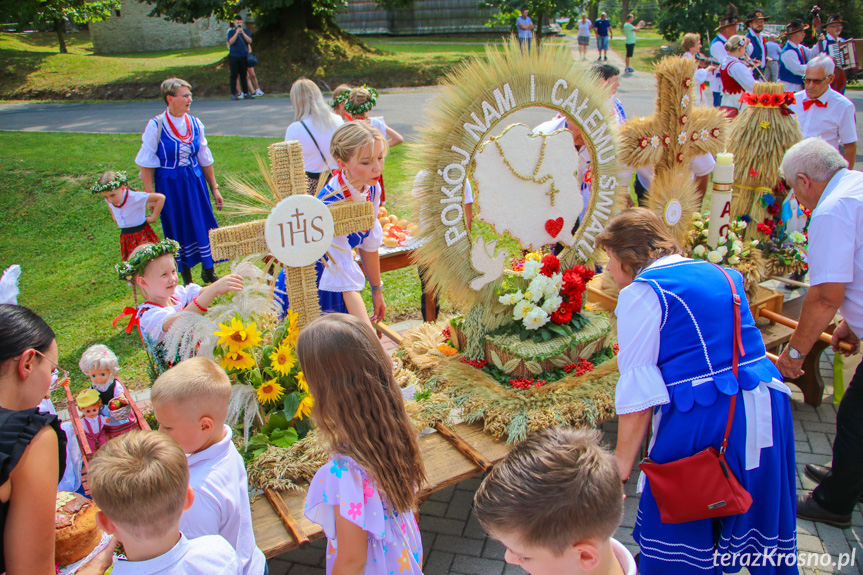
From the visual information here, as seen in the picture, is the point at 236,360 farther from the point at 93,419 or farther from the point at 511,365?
the point at 511,365

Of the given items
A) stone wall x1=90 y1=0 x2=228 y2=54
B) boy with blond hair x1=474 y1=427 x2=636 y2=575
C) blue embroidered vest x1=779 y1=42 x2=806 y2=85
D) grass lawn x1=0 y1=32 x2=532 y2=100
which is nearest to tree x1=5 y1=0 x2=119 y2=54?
grass lawn x1=0 y1=32 x2=532 y2=100

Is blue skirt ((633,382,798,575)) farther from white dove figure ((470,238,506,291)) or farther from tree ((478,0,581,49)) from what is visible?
tree ((478,0,581,49))

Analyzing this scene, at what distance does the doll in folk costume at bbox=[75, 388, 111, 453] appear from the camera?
253 centimetres

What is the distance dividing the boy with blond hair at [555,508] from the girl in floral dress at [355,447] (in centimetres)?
42

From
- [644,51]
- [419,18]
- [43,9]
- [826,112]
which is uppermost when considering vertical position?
[419,18]

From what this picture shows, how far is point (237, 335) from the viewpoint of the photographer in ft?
9.00

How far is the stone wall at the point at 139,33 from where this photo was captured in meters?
24.4

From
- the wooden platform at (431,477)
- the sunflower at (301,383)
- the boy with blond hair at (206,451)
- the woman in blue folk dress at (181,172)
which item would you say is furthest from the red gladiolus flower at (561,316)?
the woman in blue folk dress at (181,172)

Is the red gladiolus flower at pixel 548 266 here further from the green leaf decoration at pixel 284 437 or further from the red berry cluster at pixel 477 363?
the green leaf decoration at pixel 284 437

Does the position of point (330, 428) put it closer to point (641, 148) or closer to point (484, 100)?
point (484, 100)

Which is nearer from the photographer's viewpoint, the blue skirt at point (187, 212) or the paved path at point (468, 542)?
the paved path at point (468, 542)

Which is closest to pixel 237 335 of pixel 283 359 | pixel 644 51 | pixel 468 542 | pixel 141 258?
pixel 283 359

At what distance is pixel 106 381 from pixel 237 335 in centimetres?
55

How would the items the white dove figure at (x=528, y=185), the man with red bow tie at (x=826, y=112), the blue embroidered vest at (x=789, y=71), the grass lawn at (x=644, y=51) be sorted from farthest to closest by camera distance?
the grass lawn at (x=644, y=51) < the blue embroidered vest at (x=789, y=71) < the man with red bow tie at (x=826, y=112) < the white dove figure at (x=528, y=185)
